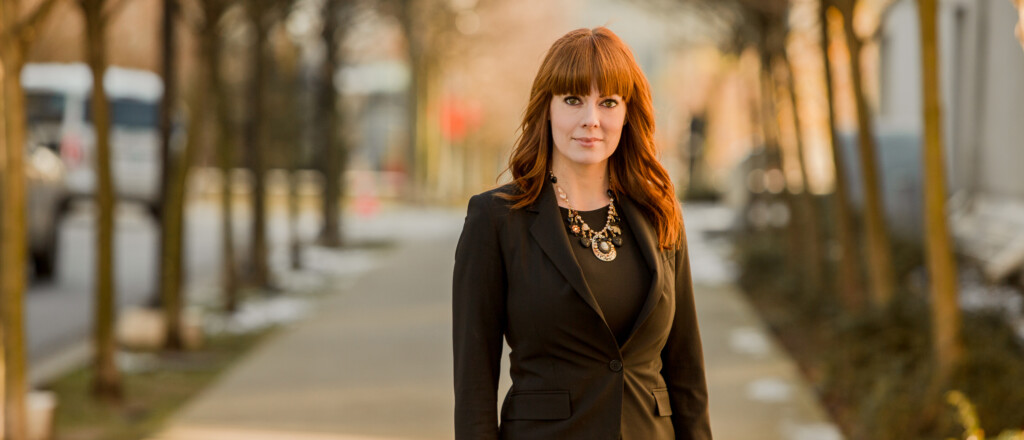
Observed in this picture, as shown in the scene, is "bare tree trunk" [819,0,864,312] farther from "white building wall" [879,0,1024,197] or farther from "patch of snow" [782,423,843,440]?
"patch of snow" [782,423,843,440]

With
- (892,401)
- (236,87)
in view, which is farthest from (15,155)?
(236,87)

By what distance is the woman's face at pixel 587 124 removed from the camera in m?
2.82

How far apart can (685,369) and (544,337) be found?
383 millimetres

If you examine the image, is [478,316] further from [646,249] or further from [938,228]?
[938,228]

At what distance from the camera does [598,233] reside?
290cm

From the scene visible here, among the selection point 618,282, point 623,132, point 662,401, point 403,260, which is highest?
point 623,132

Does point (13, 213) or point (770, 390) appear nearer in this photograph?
point (13, 213)

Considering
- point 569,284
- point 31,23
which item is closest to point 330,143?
point 31,23

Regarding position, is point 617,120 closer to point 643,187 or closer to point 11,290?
point 643,187

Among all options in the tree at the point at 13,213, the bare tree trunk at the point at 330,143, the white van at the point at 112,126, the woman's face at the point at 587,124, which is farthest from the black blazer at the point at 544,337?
the white van at the point at 112,126

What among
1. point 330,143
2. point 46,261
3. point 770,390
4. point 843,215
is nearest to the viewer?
point 770,390

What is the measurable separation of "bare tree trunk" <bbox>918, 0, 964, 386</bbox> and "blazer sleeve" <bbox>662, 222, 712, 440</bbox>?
353cm

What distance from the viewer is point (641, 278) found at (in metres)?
2.87

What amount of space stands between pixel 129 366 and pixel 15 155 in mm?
3011
